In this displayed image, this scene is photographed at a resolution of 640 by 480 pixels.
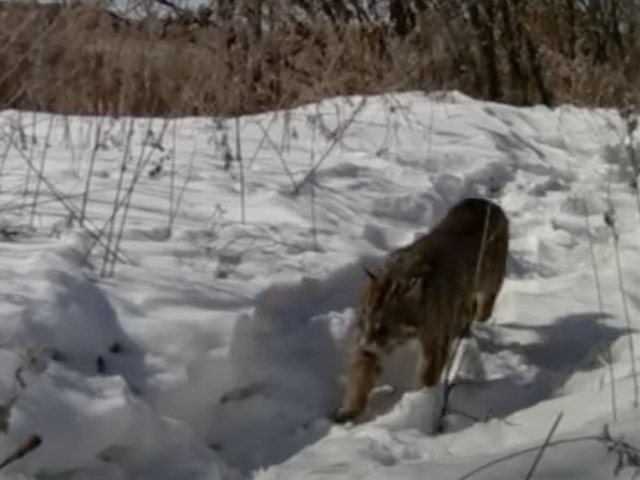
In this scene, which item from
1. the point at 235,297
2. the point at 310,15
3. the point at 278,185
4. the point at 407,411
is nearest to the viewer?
the point at 407,411

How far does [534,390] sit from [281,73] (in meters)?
6.26

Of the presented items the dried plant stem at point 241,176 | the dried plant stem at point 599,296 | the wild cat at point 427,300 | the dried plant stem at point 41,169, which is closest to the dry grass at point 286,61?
the dried plant stem at point 41,169

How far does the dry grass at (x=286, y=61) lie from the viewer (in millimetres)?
8438

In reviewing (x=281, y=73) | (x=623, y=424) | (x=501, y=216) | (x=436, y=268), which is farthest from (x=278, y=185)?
(x=281, y=73)

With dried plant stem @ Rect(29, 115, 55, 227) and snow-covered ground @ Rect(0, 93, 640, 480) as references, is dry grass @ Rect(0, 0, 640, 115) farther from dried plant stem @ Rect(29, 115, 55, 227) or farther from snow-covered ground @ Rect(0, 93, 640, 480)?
snow-covered ground @ Rect(0, 93, 640, 480)

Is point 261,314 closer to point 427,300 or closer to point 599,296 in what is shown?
point 427,300

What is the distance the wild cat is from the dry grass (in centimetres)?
199

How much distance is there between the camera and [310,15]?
12508mm

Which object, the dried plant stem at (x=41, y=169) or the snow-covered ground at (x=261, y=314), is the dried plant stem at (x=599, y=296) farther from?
the dried plant stem at (x=41, y=169)

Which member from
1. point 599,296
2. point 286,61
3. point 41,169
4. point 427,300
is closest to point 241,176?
point 41,169

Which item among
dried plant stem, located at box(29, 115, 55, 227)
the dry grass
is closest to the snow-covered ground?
dried plant stem, located at box(29, 115, 55, 227)

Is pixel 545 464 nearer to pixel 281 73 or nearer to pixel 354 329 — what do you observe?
pixel 354 329

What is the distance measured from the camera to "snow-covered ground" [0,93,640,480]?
13.5 ft

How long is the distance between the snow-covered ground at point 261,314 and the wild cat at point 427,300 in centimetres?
11
